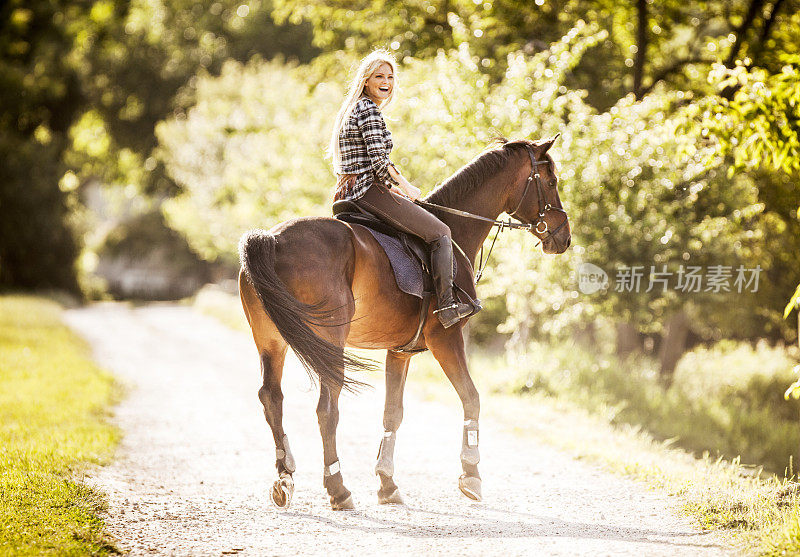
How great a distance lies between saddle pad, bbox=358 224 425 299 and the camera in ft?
21.0

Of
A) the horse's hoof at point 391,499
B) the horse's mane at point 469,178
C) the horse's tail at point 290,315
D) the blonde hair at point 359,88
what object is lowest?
the horse's hoof at point 391,499

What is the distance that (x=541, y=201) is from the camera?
7.26 meters

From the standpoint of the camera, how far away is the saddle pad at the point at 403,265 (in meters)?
6.39

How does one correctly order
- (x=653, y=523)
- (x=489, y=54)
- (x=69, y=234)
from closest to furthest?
(x=653, y=523), (x=489, y=54), (x=69, y=234)

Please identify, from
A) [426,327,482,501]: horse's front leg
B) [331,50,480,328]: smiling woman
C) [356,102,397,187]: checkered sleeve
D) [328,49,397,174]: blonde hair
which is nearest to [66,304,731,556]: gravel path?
[426,327,482,501]: horse's front leg

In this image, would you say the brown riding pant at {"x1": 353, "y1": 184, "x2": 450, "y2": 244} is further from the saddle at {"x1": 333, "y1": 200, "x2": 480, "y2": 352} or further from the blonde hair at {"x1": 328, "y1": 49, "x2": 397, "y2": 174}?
the blonde hair at {"x1": 328, "y1": 49, "x2": 397, "y2": 174}

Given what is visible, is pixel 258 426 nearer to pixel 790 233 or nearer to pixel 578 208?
pixel 578 208

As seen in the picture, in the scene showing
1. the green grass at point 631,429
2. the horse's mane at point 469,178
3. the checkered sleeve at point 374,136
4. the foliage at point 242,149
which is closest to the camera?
the green grass at point 631,429

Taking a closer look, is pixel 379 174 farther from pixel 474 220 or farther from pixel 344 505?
pixel 344 505

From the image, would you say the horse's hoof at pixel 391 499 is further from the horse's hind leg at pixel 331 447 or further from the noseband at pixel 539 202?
the noseband at pixel 539 202

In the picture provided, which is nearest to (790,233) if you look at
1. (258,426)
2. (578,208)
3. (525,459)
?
(578,208)

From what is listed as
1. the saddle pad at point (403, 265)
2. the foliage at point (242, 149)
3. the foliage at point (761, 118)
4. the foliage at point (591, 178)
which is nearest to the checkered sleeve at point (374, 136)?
the saddle pad at point (403, 265)

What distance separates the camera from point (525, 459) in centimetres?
837

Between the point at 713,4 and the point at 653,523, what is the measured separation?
59.3 ft
